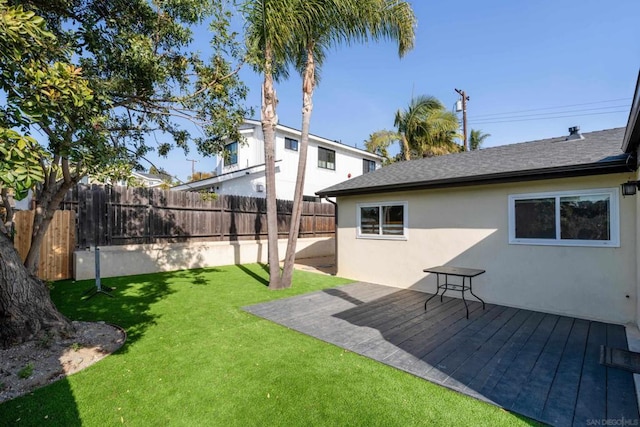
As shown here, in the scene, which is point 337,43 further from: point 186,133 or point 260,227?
point 260,227

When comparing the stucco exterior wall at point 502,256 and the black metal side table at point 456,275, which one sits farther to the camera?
the black metal side table at point 456,275

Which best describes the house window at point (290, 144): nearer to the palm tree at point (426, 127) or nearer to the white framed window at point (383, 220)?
the palm tree at point (426, 127)

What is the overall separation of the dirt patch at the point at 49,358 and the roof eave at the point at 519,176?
644 cm

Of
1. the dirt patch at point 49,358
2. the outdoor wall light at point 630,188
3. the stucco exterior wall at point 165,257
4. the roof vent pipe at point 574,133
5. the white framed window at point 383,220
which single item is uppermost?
the roof vent pipe at point 574,133

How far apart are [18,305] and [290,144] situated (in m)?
14.4

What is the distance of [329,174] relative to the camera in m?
19.0

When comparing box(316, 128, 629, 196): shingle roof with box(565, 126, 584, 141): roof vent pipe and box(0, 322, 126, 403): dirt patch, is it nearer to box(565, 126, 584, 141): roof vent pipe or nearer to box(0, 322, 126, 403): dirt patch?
box(565, 126, 584, 141): roof vent pipe

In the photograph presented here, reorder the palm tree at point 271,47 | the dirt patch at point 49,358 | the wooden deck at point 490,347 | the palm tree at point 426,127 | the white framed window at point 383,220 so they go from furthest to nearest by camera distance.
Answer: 1. the palm tree at point 426,127
2. the white framed window at point 383,220
3. the palm tree at point 271,47
4. the dirt patch at point 49,358
5. the wooden deck at point 490,347

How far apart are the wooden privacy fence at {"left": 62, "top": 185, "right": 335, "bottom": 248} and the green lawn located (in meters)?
3.97

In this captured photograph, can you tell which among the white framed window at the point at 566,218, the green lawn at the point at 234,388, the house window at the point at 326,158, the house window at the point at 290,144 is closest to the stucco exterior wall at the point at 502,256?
the white framed window at the point at 566,218

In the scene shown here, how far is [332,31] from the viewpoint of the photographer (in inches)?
298

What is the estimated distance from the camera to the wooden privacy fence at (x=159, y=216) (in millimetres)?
8086

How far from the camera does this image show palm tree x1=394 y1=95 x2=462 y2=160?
56.5ft

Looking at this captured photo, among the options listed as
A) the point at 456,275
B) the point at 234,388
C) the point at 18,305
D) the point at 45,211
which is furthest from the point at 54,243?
the point at 456,275
